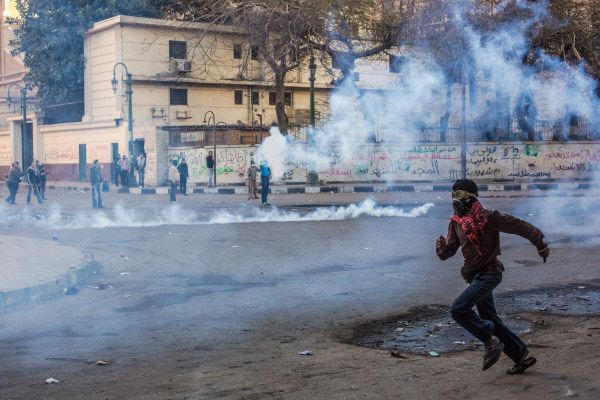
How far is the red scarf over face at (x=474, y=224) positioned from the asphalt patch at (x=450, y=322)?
1179 mm

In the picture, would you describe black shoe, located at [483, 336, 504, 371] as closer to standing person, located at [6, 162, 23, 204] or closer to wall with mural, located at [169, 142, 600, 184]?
standing person, located at [6, 162, 23, 204]

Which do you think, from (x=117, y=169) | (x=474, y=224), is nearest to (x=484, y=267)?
(x=474, y=224)

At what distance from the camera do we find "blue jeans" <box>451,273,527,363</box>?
20.7ft

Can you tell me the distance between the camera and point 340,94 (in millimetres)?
35875

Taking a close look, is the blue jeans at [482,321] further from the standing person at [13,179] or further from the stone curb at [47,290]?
the standing person at [13,179]

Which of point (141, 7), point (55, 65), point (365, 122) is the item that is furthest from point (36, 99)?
point (365, 122)

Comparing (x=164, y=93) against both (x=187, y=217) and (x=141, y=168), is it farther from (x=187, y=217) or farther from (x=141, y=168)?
(x=187, y=217)

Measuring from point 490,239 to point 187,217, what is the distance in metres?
16.7

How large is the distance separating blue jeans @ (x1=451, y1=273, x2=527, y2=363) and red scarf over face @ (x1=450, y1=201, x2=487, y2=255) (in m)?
0.25

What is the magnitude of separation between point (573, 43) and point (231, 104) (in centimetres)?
3070

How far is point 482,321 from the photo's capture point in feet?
21.1

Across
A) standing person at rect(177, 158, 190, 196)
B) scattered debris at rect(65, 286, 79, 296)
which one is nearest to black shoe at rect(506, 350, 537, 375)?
scattered debris at rect(65, 286, 79, 296)

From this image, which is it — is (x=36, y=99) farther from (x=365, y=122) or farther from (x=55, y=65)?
(x=365, y=122)

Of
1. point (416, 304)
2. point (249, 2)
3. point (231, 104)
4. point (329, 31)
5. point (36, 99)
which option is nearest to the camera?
point (416, 304)
